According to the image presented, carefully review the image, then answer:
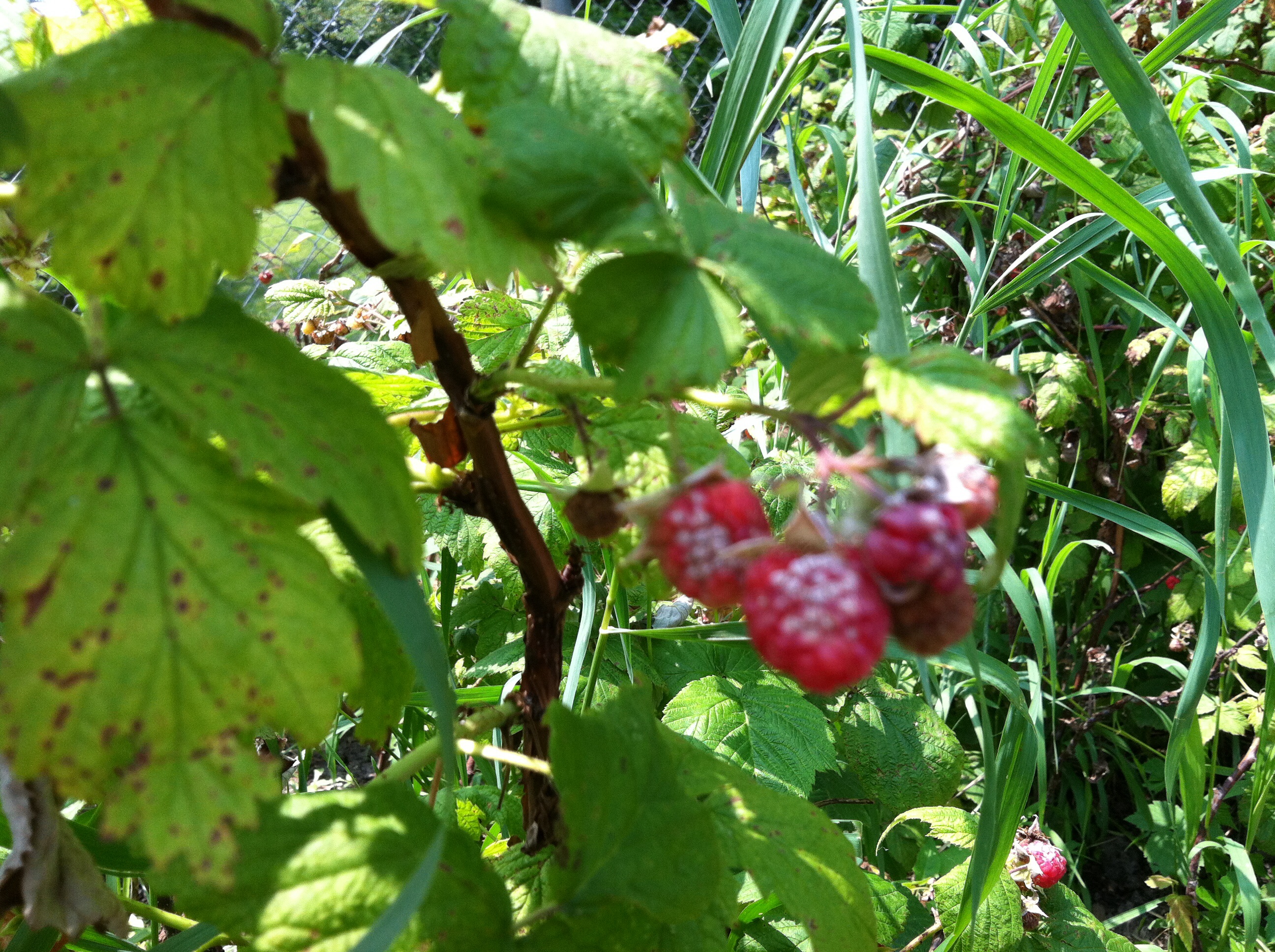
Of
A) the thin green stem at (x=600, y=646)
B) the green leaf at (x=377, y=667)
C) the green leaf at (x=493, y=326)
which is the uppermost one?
the green leaf at (x=493, y=326)

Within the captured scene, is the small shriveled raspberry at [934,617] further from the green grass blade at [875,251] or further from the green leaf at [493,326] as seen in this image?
the green leaf at [493,326]

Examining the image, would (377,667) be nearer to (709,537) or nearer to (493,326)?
(709,537)

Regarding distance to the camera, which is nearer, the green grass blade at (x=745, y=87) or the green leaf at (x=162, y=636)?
the green leaf at (x=162, y=636)

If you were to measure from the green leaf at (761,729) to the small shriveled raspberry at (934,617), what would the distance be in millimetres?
827

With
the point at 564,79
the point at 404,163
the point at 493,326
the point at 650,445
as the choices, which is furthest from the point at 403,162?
the point at 493,326

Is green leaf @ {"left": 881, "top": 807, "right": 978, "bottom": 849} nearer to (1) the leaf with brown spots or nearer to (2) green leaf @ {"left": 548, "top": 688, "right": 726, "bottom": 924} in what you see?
(2) green leaf @ {"left": 548, "top": 688, "right": 726, "bottom": 924}

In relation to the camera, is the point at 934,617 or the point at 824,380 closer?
the point at 934,617

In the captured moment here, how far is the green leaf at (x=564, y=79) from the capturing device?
20.9 inches

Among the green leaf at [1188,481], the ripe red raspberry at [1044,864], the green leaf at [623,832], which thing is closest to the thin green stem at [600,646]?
the green leaf at [623,832]

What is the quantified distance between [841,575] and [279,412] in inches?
11.5

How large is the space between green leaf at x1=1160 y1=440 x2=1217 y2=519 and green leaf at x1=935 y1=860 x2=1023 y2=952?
1012mm

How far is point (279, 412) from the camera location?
488 mm

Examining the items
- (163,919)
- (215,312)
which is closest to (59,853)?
(163,919)

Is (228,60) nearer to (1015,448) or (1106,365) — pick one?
(1015,448)
